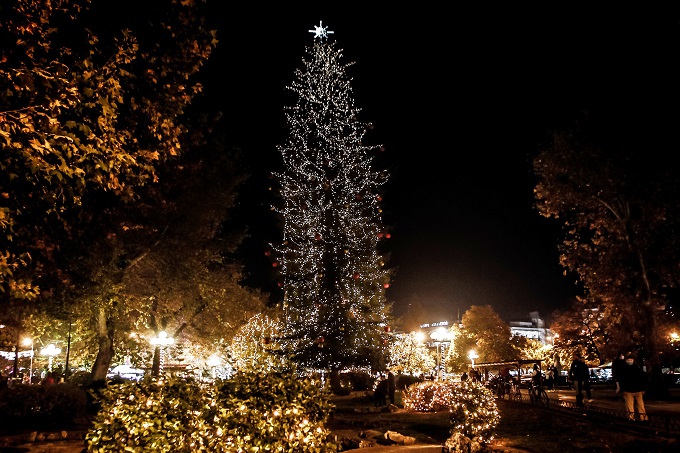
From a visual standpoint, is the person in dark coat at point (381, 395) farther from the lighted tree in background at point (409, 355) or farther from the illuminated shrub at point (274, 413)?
the illuminated shrub at point (274, 413)

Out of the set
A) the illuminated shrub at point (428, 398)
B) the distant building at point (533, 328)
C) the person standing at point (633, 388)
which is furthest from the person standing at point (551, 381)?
the distant building at point (533, 328)

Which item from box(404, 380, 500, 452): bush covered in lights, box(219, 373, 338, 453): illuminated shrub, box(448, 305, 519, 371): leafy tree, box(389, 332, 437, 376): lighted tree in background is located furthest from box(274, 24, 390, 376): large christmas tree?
box(448, 305, 519, 371): leafy tree

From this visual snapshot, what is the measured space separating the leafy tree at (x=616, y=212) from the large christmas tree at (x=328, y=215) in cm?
897

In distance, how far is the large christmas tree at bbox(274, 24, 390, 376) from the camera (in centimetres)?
2856

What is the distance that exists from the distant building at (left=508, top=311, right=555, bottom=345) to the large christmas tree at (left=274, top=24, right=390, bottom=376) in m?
110

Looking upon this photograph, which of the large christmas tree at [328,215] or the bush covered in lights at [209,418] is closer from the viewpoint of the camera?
the bush covered in lights at [209,418]

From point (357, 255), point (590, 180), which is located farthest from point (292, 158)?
point (590, 180)

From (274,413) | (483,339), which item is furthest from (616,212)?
(483,339)

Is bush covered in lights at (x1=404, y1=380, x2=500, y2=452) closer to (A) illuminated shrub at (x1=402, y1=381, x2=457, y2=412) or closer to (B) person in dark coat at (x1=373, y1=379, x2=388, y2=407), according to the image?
(A) illuminated shrub at (x1=402, y1=381, x2=457, y2=412)

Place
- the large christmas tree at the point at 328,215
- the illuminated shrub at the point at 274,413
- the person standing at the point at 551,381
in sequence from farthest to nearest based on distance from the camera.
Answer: the person standing at the point at 551,381 → the large christmas tree at the point at 328,215 → the illuminated shrub at the point at 274,413

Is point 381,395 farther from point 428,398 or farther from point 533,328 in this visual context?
point 533,328

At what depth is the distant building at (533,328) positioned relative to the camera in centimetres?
13100

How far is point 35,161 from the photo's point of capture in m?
6.06

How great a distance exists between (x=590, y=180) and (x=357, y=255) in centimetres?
1213
